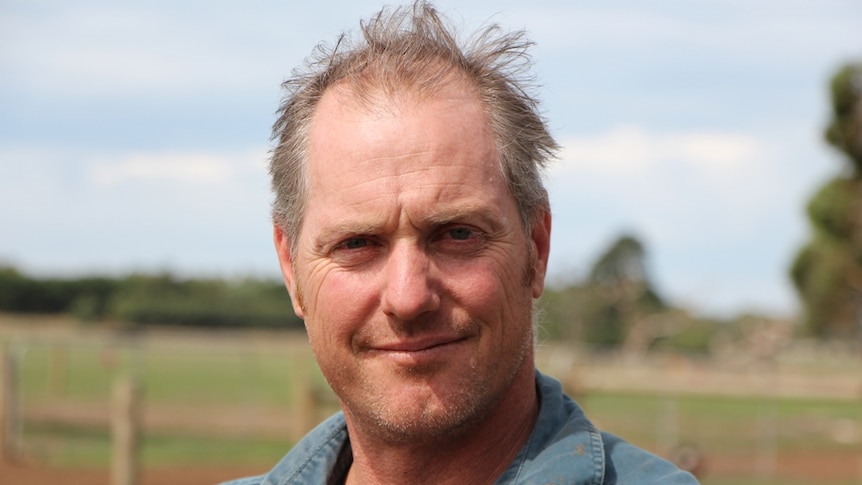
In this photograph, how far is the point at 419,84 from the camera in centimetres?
197

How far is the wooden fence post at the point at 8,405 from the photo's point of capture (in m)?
15.0

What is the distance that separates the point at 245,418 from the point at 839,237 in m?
15.9

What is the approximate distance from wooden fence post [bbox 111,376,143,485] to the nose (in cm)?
882

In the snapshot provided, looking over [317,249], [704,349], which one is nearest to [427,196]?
[317,249]

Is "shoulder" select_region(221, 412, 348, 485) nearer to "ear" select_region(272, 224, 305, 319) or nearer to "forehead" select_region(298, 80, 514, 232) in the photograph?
"ear" select_region(272, 224, 305, 319)

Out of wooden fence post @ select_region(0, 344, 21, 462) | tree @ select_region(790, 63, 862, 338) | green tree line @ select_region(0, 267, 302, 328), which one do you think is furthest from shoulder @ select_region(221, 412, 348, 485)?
green tree line @ select_region(0, 267, 302, 328)

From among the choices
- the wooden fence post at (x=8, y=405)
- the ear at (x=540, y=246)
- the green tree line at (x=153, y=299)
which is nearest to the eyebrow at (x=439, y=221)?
the ear at (x=540, y=246)

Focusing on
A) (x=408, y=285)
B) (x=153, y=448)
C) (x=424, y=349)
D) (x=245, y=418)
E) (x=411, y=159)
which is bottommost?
(x=245, y=418)

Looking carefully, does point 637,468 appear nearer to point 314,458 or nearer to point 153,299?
point 314,458

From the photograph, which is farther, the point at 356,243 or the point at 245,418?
Result: the point at 245,418

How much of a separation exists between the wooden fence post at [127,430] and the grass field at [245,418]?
1451 mm

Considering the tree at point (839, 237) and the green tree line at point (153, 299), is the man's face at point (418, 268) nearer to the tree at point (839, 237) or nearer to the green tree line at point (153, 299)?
the tree at point (839, 237)

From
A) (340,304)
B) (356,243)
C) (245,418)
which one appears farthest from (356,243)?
(245,418)

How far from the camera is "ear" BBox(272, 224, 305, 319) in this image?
2.16 meters
